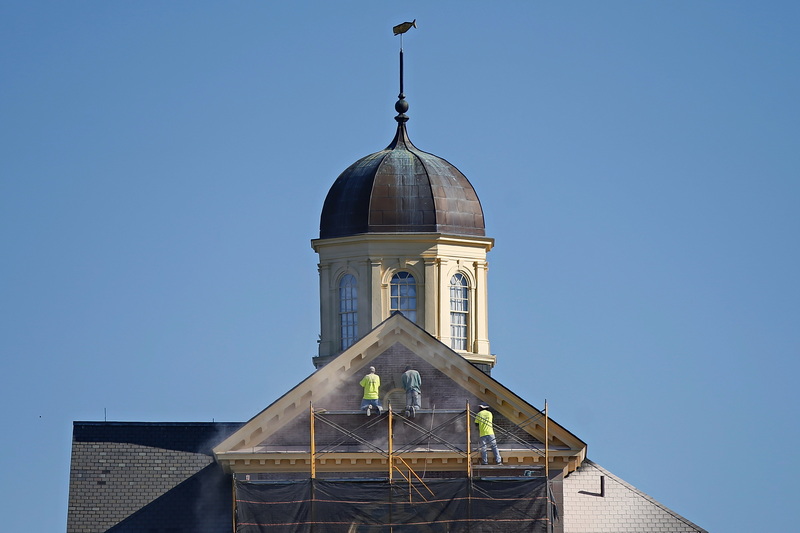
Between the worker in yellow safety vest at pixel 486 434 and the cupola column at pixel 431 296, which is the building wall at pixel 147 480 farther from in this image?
the worker in yellow safety vest at pixel 486 434

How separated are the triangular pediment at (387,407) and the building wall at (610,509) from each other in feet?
12.1

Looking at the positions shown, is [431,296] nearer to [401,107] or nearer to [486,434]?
[401,107]

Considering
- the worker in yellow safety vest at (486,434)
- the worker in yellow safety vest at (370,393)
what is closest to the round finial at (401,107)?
the worker in yellow safety vest at (370,393)

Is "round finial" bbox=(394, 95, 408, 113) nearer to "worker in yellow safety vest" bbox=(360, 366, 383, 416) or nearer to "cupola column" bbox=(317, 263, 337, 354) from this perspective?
"cupola column" bbox=(317, 263, 337, 354)

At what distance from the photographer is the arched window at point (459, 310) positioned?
205 feet

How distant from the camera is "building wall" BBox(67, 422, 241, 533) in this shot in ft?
191

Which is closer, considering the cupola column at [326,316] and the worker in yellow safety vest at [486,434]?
the worker in yellow safety vest at [486,434]

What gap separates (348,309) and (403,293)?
1.55m

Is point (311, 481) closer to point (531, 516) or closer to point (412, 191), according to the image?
point (531, 516)

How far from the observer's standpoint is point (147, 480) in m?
59.4

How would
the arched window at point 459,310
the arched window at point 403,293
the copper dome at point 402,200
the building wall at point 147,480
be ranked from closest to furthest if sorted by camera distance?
the building wall at point 147,480, the arched window at point 403,293, the arched window at point 459,310, the copper dome at point 402,200

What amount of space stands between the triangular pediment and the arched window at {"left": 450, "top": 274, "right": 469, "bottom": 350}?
6115mm

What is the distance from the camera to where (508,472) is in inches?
2206

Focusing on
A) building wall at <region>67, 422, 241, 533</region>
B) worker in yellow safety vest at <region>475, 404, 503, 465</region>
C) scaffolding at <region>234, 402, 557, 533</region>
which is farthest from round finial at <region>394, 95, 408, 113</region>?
scaffolding at <region>234, 402, 557, 533</region>
